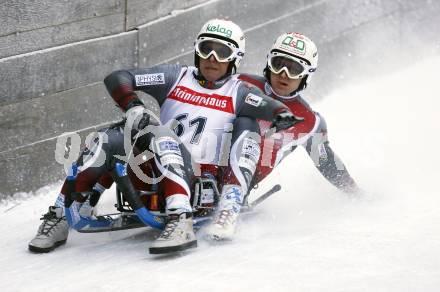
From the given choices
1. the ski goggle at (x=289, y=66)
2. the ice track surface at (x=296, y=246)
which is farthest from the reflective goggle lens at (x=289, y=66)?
the ice track surface at (x=296, y=246)

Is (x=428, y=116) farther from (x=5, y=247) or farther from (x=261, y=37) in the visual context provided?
(x=5, y=247)

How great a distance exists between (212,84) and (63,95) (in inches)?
70.4

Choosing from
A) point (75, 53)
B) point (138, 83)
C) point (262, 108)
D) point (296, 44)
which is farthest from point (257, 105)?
point (75, 53)

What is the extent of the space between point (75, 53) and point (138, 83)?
4.81 ft

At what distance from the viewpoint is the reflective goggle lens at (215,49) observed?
664 cm

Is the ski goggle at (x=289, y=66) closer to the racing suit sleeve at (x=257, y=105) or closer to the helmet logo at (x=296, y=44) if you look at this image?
the helmet logo at (x=296, y=44)

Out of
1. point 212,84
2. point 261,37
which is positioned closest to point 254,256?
point 212,84

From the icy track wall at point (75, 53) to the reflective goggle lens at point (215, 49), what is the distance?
1670 millimetres

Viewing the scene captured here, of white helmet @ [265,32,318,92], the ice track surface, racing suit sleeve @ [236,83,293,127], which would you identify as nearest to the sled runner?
the ice track surface

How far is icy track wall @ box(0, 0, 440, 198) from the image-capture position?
24.2ft

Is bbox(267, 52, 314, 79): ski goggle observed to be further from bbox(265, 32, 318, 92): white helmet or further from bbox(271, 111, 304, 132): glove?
bbox(271, 111, 304, 132): glove

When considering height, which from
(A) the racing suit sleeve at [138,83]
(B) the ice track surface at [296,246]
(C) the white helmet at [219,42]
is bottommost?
(B) the ice track surface at [296,246]

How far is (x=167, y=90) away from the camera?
6.73m

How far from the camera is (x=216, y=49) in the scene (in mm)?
6645
